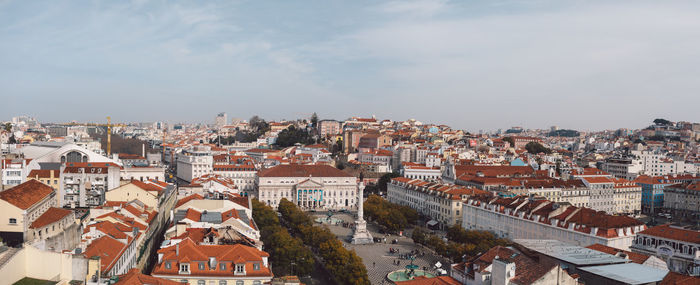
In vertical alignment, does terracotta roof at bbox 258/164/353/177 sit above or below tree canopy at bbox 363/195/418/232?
above

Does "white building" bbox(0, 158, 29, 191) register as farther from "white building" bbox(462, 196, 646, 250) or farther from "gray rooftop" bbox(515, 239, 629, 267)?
"gray rooftop" bbox(515, 239, 629, 267)

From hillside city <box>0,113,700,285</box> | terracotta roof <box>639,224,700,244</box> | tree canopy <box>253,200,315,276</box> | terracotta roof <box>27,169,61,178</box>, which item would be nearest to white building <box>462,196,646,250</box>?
hillside city <box>0,113,700,285</box>

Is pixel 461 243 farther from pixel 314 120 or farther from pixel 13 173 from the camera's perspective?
pixel 314 120

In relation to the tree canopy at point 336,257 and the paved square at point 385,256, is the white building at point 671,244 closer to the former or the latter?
the paved square at point 385,256

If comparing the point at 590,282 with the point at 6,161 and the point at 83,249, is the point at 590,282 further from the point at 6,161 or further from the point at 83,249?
the point at 6,161

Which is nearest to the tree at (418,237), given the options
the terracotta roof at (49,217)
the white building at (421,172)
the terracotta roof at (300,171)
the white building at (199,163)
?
the terracotta roof at (49,217)

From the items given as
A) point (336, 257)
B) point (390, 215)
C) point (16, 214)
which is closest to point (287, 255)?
point (336, 257)
